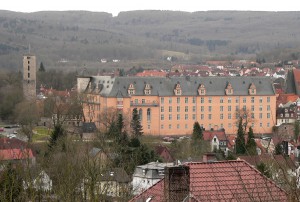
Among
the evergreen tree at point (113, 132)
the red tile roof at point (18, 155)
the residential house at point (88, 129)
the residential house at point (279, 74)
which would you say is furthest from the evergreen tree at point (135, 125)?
the residential house at point (279, 74)

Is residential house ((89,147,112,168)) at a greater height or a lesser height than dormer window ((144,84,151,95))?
lesser

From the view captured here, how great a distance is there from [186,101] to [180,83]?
1046 mm

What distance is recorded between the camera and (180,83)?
50438 mm

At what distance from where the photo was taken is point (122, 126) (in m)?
43.4

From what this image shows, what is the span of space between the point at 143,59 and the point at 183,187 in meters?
132

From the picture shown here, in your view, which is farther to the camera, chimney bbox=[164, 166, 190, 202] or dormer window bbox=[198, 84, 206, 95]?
dormer window bbox=[198, 84, 206, 95]

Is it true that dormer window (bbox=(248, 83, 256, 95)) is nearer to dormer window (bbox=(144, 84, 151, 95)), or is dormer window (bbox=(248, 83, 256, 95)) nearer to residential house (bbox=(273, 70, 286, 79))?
dormer window (bbox=(144, 84, 151, 95))

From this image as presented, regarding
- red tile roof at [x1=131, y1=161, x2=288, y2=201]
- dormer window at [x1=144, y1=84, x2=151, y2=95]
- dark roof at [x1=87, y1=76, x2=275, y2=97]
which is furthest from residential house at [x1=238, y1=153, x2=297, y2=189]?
dark roof at [x1=87, y1=76, x2=275, y2=97]

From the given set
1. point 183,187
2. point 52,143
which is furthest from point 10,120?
point 183,187

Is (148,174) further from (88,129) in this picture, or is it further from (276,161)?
(88,129)

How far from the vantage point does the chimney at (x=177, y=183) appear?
12.0m

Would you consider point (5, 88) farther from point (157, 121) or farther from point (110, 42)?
point (110, 42)

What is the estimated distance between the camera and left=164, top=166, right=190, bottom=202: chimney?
12.0 meters

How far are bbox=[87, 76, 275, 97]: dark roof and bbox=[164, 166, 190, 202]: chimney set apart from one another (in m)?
36.9
